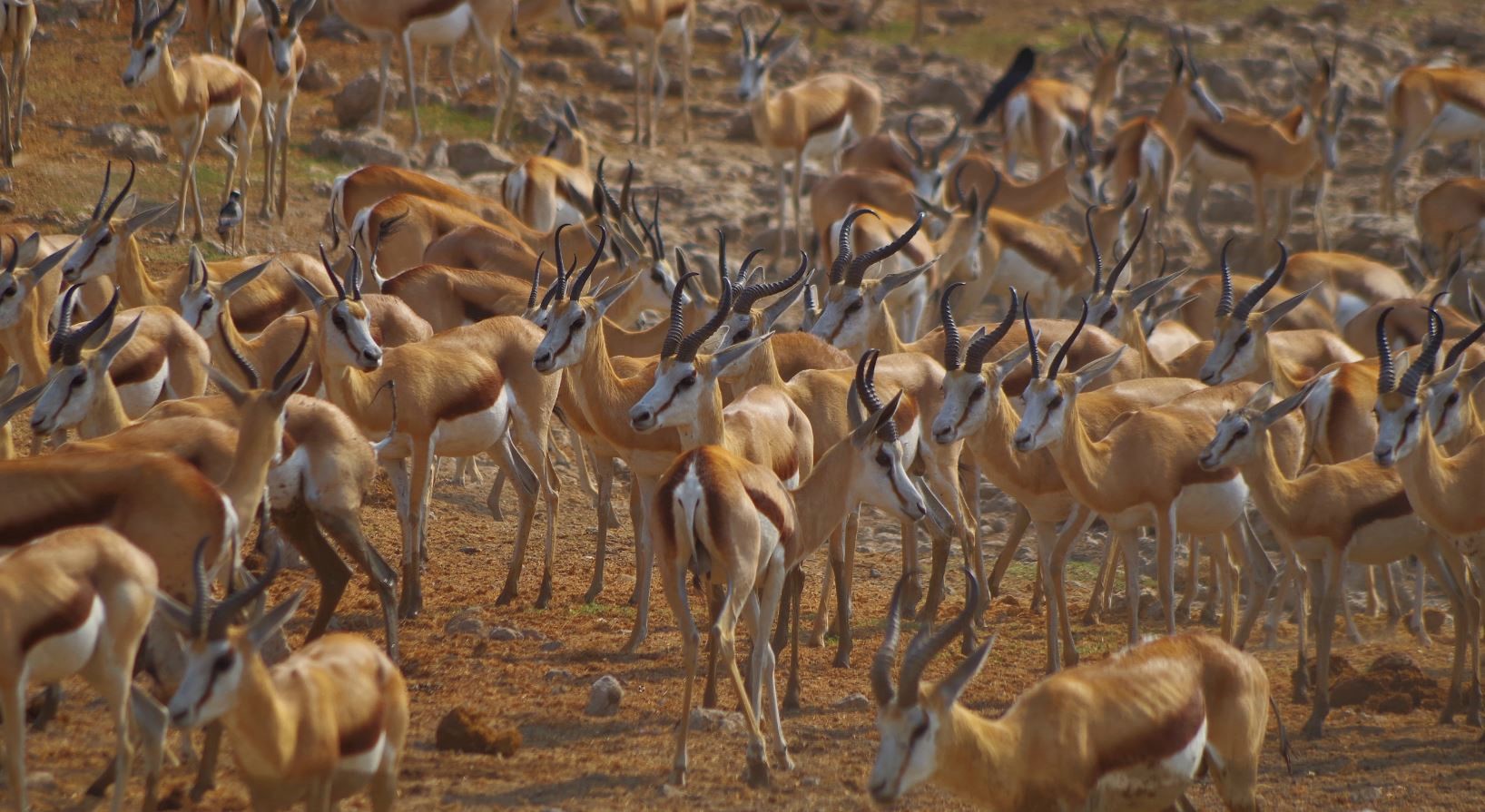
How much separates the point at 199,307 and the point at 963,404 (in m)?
4.89

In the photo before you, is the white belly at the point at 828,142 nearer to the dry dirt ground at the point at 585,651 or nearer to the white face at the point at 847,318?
the dry dirt ground at the point at 585,651

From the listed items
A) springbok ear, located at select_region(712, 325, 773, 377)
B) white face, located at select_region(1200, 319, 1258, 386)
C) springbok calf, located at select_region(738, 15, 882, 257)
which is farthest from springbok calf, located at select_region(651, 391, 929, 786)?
springbok calf, located at select_region(738, 15, 882, 257)

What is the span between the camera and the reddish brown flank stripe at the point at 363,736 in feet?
17.5

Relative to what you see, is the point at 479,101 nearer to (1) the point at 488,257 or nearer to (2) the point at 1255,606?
(1) the point at 488,257

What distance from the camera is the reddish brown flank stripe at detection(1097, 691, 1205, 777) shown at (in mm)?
5594

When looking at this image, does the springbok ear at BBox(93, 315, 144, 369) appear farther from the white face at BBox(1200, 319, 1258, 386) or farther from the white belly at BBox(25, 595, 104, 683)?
the white face at BBox(1200, 319, 1258, 386)

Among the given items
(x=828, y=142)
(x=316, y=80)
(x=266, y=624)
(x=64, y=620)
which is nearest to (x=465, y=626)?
(x=64, y=620)

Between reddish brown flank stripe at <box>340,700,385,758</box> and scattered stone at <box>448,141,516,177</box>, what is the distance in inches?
496

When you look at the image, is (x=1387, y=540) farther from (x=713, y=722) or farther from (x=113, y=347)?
(x=113, y=347)

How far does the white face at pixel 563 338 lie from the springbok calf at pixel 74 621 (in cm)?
296

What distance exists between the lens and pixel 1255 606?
9039mm

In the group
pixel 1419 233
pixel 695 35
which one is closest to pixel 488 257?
pixel 1419 233

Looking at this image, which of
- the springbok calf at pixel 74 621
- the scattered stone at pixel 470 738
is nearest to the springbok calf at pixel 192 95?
the scattered stone at pixel 470 738

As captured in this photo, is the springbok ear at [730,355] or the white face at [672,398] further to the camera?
the springbok ear at [730,355]
